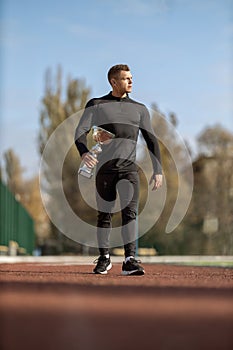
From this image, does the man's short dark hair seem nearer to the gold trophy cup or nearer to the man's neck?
the man's neck

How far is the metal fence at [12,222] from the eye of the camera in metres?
16.5

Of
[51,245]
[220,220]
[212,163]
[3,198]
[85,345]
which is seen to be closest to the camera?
[85,345]

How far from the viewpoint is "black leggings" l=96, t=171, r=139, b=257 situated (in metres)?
6.27

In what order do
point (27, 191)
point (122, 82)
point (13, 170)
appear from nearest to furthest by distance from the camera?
point (122, 82)
point (27, 191)
point (13, 170)

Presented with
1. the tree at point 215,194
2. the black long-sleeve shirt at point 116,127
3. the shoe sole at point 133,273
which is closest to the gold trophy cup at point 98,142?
the black long-sleeve shirt at point 116,127

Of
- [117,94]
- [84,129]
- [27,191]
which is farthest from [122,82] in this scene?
[27,191]

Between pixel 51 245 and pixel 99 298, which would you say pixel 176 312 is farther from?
pixel 51 245

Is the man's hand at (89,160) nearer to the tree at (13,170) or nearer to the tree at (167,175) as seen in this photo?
the tree at (167,175)

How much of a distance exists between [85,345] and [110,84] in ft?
14.1

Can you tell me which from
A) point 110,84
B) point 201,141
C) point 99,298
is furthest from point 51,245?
point 99,298

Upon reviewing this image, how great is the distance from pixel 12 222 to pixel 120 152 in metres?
Result: 12.6

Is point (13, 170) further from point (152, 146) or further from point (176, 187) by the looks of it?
point (152, 146)

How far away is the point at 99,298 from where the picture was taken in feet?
11.7

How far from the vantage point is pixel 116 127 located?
20.4ft
